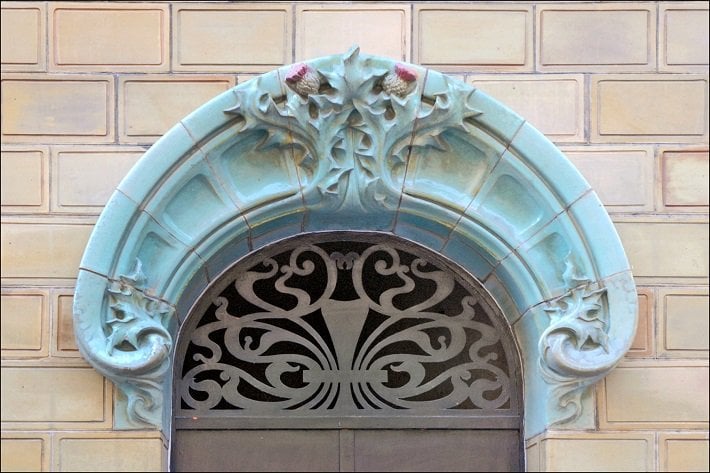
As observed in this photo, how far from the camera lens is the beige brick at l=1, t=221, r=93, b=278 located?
27.4 ft

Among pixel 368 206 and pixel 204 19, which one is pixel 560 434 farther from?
pixel 204 19

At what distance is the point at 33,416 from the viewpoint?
8.23m

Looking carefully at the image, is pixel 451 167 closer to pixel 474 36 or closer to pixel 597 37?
pixel 474 36

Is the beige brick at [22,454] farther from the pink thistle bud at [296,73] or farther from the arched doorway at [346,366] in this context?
the pink thistle bud at [296,73]

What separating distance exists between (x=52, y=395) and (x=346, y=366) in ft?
4.80

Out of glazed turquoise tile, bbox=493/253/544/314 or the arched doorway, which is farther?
the arched doorway

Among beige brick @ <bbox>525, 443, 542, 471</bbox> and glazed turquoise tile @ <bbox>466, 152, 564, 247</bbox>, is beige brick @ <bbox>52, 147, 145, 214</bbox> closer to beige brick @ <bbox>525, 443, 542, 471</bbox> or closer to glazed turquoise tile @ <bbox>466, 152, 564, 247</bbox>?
glazed turquoise tile @ <bbox>466, 152, 564, 247</bbox>

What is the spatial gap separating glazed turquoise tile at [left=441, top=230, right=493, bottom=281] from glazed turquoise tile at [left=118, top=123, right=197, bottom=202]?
1.38 m

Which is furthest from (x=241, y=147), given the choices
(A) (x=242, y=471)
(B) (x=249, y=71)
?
(A) (x=242, y=471)

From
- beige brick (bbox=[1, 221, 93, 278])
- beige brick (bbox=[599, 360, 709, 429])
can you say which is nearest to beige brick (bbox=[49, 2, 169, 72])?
beige brick (bbox=[1, 221, 93, 278])

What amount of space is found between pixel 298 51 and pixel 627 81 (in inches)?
64.9

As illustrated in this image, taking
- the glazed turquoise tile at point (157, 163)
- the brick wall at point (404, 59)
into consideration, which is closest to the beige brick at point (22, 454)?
the brick wall at point (404, 59)

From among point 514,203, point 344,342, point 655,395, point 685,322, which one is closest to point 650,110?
point 514,203

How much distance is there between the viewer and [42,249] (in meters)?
8.38
